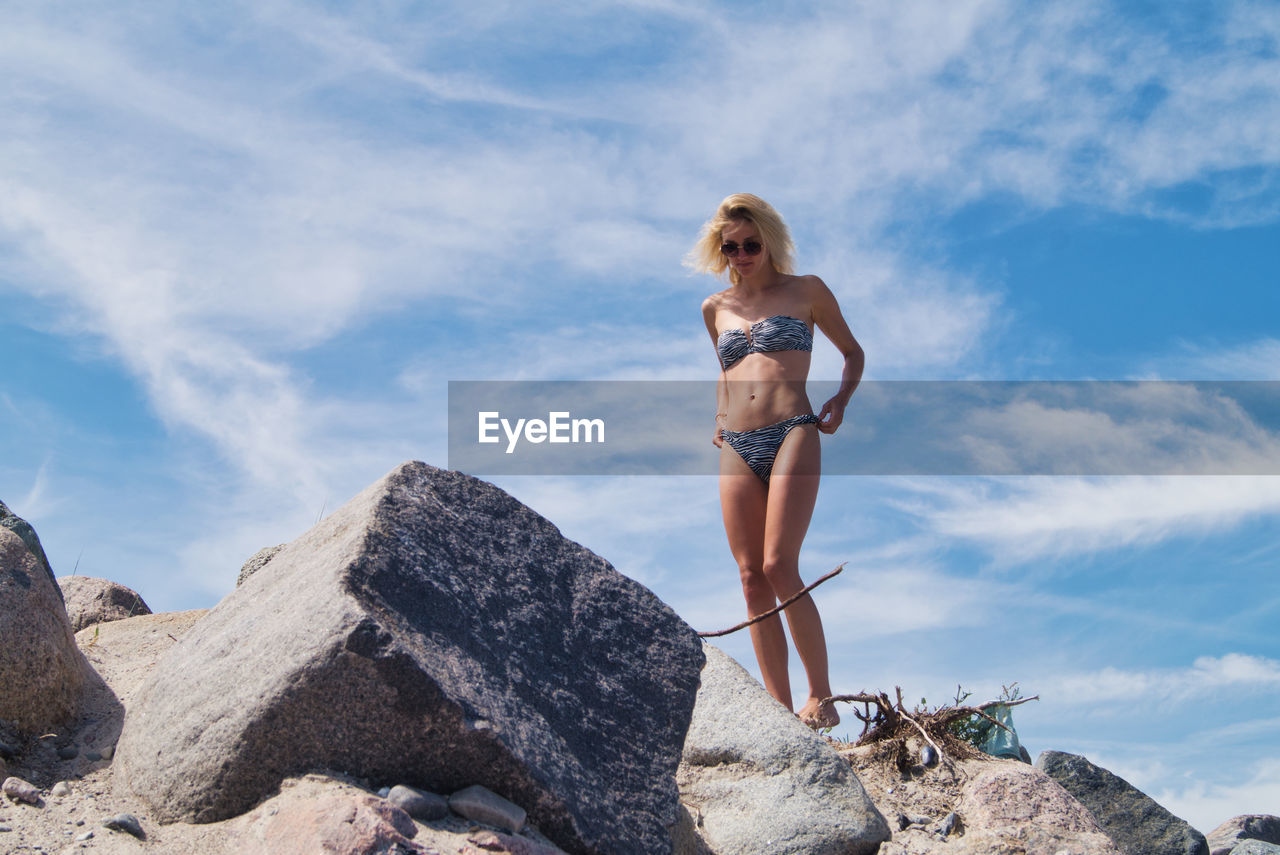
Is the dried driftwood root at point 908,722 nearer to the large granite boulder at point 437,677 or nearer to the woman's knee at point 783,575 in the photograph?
the woman's knee at point 783,575

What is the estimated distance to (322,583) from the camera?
3428 mm

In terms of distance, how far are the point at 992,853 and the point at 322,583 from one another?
3.28 m

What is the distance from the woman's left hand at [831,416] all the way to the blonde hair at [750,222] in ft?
3.52

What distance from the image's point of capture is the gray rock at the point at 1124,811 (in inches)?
236

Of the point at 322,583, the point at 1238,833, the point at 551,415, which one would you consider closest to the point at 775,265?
the point at 551,415

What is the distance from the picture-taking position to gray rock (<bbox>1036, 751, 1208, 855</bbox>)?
6.00 meters

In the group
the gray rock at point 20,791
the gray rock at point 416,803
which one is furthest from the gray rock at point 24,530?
the gray rock at point 416,803

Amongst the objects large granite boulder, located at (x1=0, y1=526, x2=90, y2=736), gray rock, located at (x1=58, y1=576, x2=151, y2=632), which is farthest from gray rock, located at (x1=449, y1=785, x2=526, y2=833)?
→ gray rock, located at (x1=58, y1=576, x2=151, y2=632)

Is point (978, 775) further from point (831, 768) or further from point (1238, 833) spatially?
point (1238, 833)

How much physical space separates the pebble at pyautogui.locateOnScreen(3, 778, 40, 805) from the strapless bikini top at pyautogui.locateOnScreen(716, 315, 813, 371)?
15.1 ft

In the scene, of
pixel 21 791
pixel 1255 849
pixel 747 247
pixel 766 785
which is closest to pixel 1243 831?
pixel 1255 849

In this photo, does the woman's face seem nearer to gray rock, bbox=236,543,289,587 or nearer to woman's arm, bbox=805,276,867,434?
woman's arm, bbox=805,276,867,434

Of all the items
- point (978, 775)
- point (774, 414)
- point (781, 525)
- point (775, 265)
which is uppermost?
point (775, 265)

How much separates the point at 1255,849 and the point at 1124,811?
1.20 m
